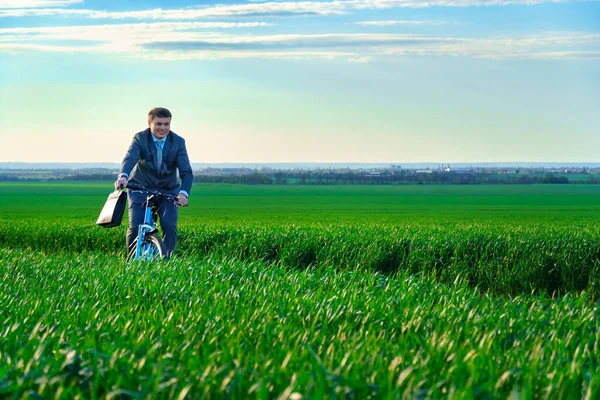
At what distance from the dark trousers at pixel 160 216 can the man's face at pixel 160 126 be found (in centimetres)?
91

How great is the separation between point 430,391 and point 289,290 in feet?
12.9

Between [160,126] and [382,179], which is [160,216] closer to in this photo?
[160,126]

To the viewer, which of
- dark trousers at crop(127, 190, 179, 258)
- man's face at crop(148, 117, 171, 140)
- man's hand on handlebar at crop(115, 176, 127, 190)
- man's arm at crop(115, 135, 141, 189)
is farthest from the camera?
dark trousers at crop(127, 190, 179, 258)

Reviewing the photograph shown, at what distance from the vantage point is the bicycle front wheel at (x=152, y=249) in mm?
9664

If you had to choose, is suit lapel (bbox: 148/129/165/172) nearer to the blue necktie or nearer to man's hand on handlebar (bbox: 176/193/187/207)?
the blue necktie

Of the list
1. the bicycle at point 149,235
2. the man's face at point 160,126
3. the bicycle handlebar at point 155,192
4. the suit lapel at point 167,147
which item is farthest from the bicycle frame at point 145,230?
the man's face at point 160,126

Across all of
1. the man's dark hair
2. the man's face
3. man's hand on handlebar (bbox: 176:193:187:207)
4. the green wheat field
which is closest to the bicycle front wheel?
the green wheat field

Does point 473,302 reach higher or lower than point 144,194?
lower

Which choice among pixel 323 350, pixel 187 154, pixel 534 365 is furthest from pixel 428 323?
pixel 187 154

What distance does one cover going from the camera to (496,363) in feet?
14.3

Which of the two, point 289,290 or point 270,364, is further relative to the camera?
point 289,290

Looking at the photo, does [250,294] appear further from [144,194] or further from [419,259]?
[419,259]

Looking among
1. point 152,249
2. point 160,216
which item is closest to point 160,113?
point 160,216

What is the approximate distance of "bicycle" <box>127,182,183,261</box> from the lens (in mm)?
9695
